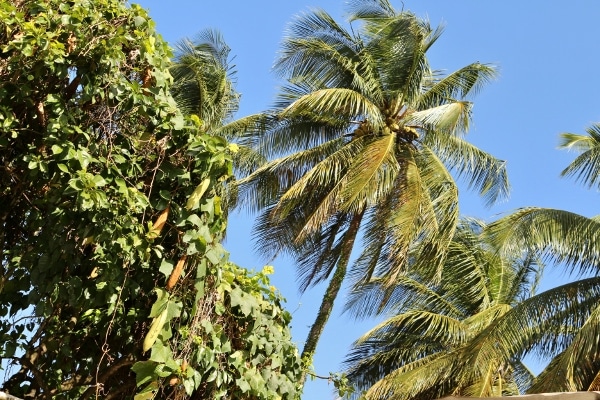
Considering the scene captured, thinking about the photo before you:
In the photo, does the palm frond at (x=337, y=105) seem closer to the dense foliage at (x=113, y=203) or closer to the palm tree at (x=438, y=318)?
the palm tree at (x=438, y=318)

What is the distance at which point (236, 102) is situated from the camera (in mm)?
16469

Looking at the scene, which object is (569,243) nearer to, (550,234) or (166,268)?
(550,234)

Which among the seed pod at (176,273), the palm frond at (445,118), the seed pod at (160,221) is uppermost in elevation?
the palm frond at (445,118)

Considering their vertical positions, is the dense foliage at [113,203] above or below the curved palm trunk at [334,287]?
below

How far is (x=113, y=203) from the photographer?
4.33 meters

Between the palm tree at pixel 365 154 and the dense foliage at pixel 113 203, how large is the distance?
891 cm

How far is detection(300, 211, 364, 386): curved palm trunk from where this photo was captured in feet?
46.5

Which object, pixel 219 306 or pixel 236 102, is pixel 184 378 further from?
pixel 236 102

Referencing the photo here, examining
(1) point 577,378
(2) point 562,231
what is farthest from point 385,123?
(1) point 577,378

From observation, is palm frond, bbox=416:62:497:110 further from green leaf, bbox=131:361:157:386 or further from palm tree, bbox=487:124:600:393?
green leaf, bbox=131:361:157:386

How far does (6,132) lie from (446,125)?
440 inches

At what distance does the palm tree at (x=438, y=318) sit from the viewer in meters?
14.9

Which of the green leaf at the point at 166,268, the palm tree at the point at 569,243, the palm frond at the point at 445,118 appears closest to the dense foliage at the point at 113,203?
the green leaf at the point at 166,268

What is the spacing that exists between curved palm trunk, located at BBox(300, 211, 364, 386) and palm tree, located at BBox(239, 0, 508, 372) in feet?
0.06
